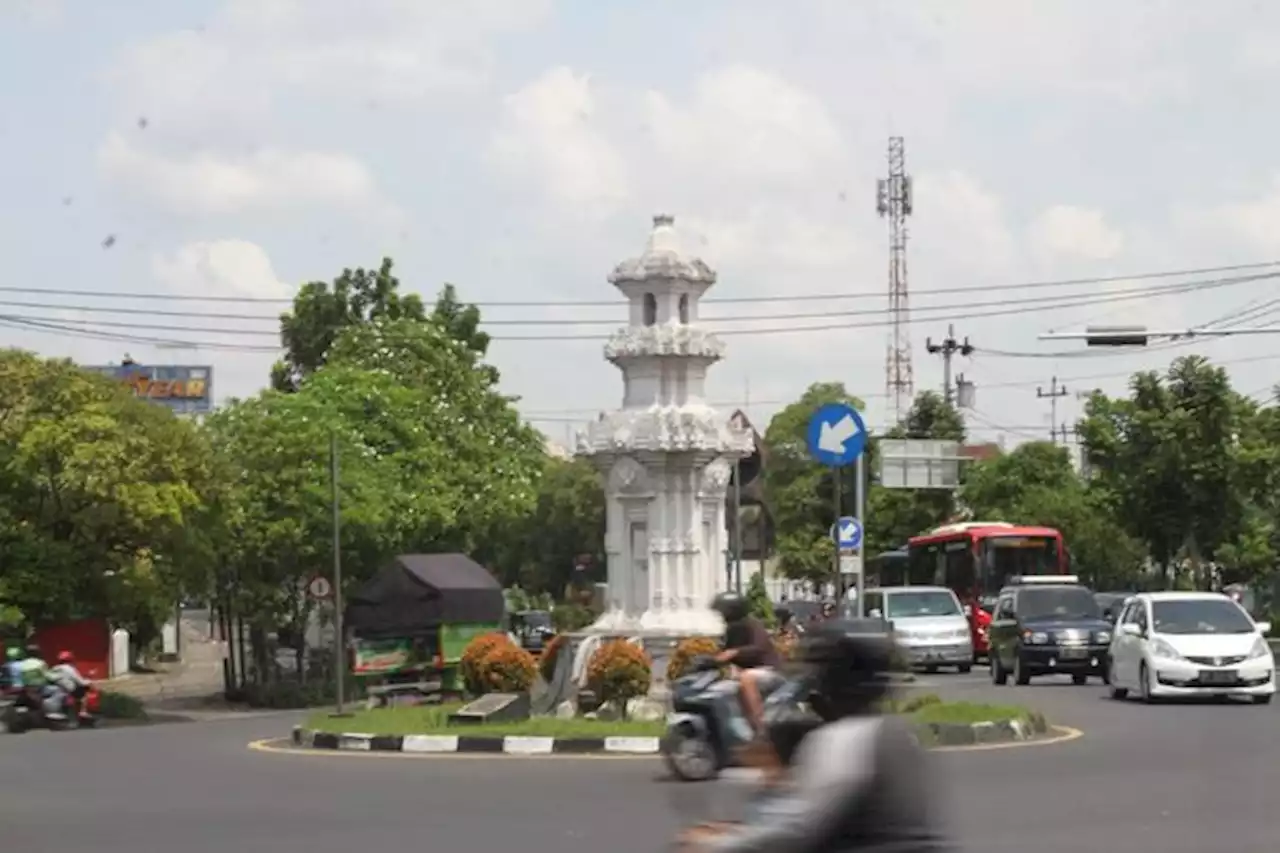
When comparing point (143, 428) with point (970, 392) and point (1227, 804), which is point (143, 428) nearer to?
point (1227, 804)

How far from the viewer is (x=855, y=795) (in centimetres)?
544

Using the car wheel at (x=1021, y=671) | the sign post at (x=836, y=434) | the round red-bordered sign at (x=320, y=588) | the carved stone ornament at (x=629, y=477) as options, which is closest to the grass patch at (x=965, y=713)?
the sign post at (x=836, y=434)

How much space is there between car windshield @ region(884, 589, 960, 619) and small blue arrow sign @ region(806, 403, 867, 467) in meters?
20.9

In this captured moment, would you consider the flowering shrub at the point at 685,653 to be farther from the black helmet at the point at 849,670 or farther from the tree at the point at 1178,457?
the tree at the point at 1178,457

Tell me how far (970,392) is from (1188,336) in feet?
152

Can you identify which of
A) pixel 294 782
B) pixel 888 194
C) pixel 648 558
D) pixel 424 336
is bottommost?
pixel 294 782

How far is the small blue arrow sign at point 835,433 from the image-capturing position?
1992cm

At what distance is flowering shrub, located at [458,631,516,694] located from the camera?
2455 centimetres

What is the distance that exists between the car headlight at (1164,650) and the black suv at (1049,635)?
6.54m

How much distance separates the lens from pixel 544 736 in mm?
21297

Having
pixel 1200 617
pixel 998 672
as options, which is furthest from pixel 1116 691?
pixel 998 672

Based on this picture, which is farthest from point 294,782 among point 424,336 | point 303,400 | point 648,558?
point 424,336

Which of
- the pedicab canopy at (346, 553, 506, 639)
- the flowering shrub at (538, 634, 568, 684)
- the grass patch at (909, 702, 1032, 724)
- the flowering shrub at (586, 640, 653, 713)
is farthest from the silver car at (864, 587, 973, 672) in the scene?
the grass patch at (909, 702, 1032, 724)

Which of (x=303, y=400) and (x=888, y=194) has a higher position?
(x=888, y=194)
